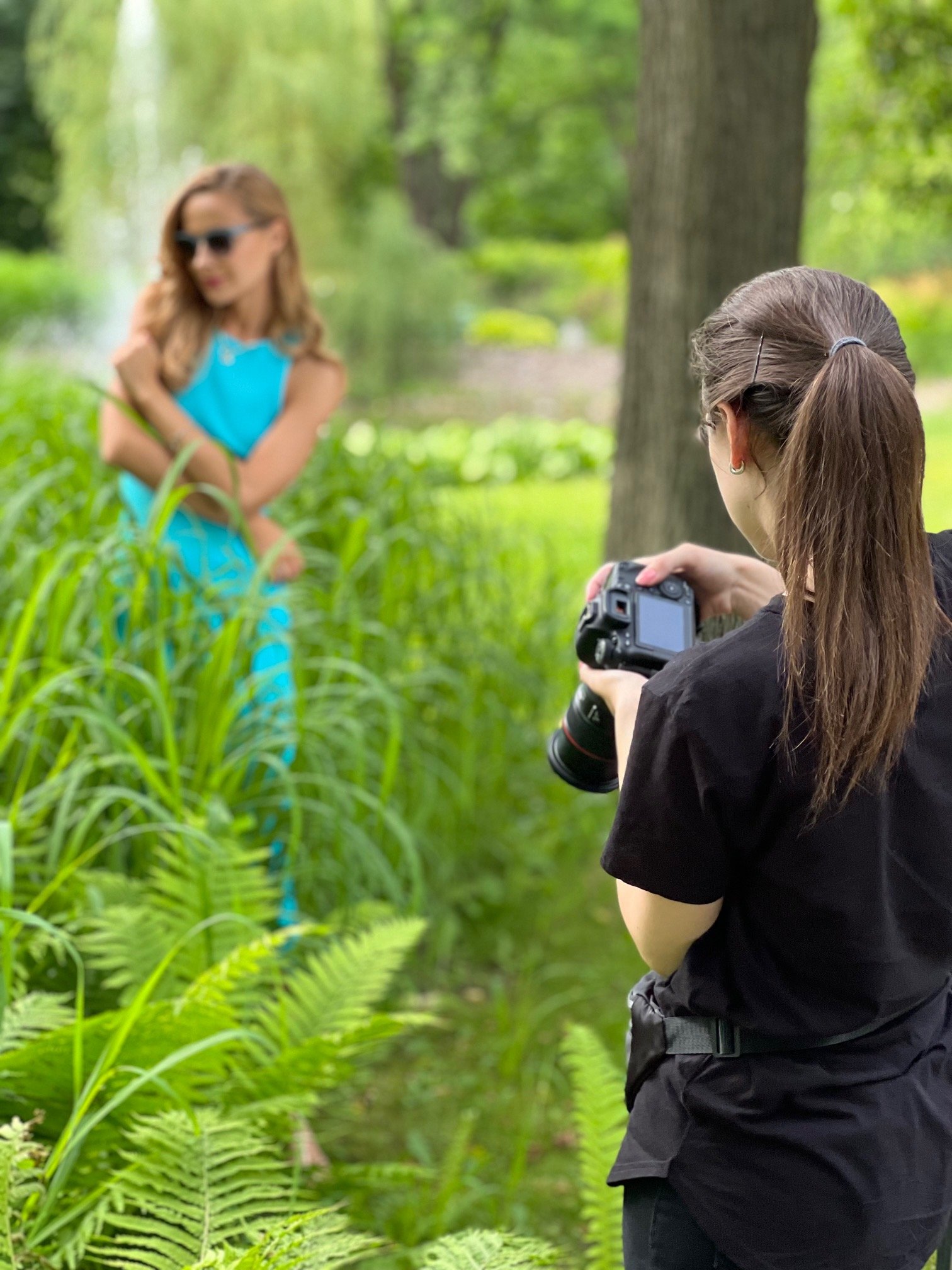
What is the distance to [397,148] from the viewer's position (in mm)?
24312

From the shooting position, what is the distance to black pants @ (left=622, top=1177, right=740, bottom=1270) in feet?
4.54

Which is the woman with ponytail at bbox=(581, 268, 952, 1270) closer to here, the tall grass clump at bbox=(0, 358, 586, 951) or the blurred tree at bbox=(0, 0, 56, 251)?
the tall grass clump at bbox=(0, 358, 586, 951)

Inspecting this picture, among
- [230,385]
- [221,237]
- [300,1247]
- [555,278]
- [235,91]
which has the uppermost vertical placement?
[235,91]

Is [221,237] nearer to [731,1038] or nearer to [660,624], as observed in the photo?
[660,624]

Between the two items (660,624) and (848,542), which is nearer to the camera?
(848,542)

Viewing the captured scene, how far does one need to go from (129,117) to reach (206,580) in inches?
700

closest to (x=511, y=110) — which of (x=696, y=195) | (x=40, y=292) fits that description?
(x=40, y=292)

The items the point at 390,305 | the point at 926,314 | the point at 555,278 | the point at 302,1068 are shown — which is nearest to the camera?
the point at 302,1068

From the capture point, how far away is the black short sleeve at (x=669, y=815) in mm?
1211

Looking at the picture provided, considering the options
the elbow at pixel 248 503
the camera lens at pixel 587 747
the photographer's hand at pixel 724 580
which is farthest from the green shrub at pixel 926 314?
the camera lens at pixel 587 747

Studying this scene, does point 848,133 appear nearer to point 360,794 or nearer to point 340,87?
point 360,794

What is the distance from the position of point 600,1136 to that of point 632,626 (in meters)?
1.06

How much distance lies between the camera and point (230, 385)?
3.18 m

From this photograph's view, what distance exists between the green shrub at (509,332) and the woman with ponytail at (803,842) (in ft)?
68.1
